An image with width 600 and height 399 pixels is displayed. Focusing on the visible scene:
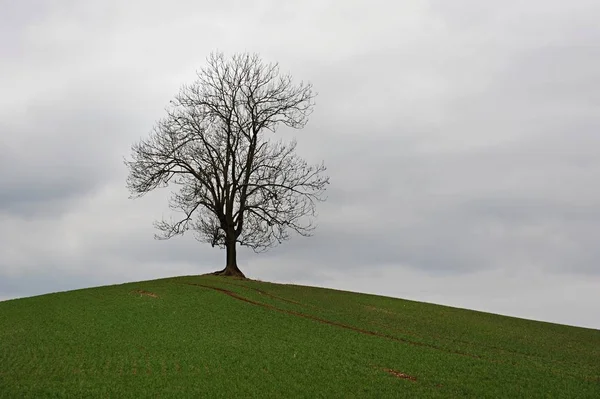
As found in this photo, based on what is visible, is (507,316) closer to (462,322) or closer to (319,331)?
(462,322)

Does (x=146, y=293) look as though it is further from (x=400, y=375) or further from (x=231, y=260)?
(x=400, y=375)

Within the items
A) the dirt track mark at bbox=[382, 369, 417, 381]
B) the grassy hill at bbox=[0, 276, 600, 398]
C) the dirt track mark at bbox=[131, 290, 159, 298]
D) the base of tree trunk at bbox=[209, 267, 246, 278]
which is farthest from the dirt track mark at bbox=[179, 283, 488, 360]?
the dirt track mark at bbox=[382, 369, 417, 381]

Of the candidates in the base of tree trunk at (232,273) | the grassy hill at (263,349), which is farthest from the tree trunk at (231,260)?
the grassy hill at (263,349)

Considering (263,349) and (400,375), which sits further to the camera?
(263,349)

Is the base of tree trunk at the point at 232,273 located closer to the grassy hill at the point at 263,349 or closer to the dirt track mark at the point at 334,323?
the grassy hill at the point at 263,349

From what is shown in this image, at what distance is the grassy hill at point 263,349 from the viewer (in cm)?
2459

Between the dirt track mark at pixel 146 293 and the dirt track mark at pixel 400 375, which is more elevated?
the dirt track mark at pixel 146 293

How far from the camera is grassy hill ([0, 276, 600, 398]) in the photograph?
80.7ft

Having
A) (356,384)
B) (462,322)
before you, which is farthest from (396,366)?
(462,322)

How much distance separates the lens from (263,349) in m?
29.9

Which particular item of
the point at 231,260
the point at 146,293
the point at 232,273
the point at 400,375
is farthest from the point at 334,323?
the point at 231,260

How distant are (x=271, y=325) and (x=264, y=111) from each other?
26.9 metres

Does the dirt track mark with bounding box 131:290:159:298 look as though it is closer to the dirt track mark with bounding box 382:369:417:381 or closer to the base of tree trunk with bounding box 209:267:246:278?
the base of tree trunk with bounding box 209:267:246:278

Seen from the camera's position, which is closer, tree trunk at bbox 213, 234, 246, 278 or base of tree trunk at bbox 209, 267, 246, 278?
base of tree trunk at bbox 209, 267, 246, 278
